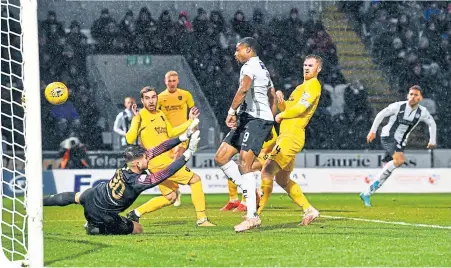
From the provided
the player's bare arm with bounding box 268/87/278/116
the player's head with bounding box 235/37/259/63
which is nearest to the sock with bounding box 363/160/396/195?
the player's bare arm with bounding box 268/87/278/116

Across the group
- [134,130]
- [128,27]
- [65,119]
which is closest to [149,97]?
[134,130]

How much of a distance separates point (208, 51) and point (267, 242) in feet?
49.1

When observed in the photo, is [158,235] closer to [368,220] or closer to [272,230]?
[272,230]

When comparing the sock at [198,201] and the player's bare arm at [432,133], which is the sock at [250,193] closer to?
the sock at [198,201]

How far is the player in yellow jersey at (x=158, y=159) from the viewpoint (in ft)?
34.7

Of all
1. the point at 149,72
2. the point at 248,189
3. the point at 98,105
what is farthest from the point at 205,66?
the point at 248,189

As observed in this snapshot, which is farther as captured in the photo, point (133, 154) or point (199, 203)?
point (199, 203)

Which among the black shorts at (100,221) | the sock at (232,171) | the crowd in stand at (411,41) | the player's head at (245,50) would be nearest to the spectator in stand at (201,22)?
the crowd in stand at (411,41)

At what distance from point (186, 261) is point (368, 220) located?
197 inches

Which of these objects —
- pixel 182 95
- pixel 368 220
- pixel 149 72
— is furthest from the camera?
pixel 149 72

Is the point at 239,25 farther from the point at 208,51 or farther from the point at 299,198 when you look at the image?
the point at 299,198

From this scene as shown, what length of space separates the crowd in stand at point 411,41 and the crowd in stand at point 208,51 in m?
1.45

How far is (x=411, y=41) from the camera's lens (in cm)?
2427

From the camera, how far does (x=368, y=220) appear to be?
11539mm
